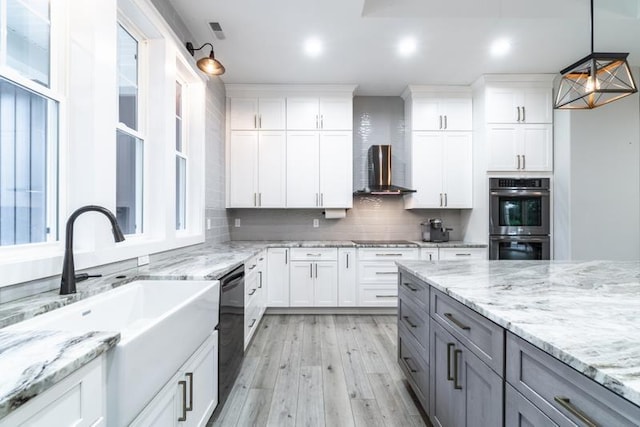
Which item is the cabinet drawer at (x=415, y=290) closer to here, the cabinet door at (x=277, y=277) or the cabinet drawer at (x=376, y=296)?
the cabinet drawer at (x=376, y=296)

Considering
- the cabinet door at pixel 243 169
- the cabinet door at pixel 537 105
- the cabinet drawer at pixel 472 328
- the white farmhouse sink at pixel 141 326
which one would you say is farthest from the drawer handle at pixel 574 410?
the cabinet door at pixel 537 105

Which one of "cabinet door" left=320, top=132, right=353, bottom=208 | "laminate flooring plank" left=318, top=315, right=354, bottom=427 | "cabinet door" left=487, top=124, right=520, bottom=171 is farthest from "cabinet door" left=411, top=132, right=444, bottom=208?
"laminate flooring plank" left=318, top=315, right=354, bottom=427

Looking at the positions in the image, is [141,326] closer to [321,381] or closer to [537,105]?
[321,381]

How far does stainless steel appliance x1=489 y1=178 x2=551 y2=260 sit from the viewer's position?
12.1 ft

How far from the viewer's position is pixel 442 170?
159 inches

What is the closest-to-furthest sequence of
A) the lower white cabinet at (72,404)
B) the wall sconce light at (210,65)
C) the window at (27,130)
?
1. the lower white cabinet at (72,404)
2. the window at (27,130)
3. the wall sconce light at (210,65)

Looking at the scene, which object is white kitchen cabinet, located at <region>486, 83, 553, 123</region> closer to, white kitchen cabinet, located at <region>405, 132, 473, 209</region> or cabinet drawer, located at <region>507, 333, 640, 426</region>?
white kitchen cabinet, located at <region>405, 132, 473, 209</region>

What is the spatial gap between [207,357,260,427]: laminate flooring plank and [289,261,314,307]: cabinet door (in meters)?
1.16

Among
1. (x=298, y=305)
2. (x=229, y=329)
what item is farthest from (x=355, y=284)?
(x=229, y=329)

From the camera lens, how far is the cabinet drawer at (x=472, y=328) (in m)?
1.06

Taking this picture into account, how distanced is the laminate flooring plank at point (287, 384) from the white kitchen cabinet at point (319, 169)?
161cm

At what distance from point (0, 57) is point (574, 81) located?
3.07 meters

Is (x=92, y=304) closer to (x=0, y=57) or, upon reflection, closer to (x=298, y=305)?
(x=0, y=57)

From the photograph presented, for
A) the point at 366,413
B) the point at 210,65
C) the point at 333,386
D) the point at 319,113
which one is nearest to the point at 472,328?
the point at 366,413
